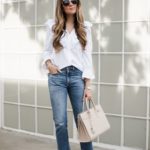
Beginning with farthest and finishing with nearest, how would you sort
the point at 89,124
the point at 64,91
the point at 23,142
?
1. the point at 23,142
2. the point at 64,91
3. the point at 89,124

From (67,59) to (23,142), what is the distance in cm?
219

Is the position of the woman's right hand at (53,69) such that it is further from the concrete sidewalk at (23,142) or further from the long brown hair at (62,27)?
the concrete sidewalk at (23,142)

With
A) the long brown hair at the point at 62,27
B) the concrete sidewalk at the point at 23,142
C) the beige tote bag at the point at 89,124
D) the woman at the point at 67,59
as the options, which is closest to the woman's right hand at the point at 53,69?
the woman at the point at 67,59

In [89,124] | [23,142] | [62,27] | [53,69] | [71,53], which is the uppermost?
[62,27]

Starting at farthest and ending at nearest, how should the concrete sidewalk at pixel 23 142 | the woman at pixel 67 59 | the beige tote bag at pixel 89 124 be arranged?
the concrete sidewalk at pixel 23 142, the woman at pixel 67 59, the beige tote bag at pixel 89 124

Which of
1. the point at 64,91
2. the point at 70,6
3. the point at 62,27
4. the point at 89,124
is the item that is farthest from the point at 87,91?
the point at 70,6

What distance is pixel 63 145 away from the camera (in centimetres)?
368

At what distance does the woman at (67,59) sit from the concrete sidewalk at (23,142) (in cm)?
156

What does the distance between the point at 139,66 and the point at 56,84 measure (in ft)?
4.54

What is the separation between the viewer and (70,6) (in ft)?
11.8

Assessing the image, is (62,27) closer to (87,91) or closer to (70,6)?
Answer: (70,6)

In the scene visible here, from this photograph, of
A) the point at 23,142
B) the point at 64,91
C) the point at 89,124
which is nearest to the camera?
the point at 89,124

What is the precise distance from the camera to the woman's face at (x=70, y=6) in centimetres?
359

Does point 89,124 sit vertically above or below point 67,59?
below
